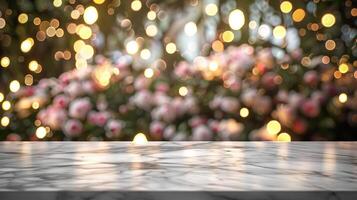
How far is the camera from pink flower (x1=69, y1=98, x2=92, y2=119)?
7.06ft

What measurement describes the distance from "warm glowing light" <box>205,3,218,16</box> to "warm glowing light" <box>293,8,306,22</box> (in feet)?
1.03

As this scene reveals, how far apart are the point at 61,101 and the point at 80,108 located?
9 centimetres

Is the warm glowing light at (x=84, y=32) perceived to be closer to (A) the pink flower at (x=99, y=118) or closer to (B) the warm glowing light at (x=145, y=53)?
(B) the warm glowing light at (x=145, y=53)

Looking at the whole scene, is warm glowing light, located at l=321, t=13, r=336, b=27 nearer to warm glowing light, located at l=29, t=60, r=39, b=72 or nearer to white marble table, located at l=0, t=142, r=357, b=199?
white marble table, located at l=0, t=142, r=357, b=199

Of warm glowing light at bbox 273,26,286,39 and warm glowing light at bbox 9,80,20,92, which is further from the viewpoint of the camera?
warm glowing light at bbox 9,80,20,92

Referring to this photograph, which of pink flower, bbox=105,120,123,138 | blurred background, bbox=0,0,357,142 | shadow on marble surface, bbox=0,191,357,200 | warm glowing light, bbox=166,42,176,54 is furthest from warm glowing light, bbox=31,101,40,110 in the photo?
shadow on marble surface, bbox=0,191,357,200

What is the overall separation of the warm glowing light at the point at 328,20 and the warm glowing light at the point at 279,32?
0.51 feet

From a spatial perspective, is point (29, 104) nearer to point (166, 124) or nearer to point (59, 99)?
point (59, 99)

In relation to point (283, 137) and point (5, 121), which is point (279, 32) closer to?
point (283, 137)

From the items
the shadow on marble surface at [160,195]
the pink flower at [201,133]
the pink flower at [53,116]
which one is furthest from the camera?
the pink flower at [53,116]

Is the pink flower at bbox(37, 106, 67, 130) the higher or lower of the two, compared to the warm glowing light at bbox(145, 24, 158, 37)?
lower

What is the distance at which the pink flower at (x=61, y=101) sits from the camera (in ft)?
7.19

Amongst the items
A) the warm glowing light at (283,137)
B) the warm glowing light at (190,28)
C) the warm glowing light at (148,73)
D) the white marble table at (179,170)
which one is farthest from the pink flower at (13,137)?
the warm glowing light at (283,137)

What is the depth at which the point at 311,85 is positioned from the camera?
2125mm
